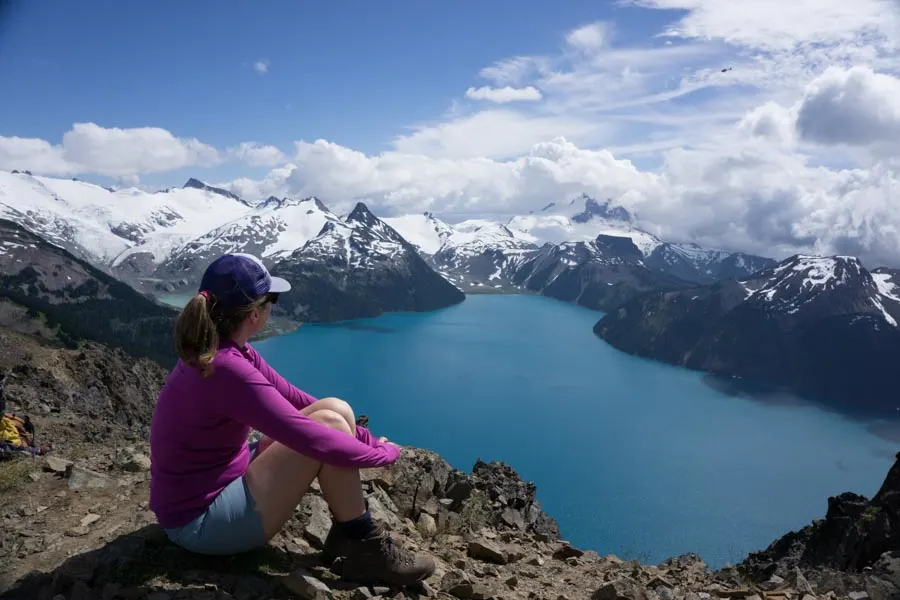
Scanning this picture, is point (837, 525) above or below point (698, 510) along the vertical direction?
above

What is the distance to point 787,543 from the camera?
84.4ft

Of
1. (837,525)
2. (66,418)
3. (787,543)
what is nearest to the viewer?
(66,418)

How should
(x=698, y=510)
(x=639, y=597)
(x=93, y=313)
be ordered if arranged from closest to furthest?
(x=639, y=597) < (x=698, y=510) < (x=93, y=313)

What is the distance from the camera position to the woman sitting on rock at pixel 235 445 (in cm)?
460

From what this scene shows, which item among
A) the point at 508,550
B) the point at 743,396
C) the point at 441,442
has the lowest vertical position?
the point at 441,442

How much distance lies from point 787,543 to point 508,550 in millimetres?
23061

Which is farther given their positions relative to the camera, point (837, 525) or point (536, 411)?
point (536, 411)

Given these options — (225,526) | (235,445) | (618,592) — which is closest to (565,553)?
(618,592)

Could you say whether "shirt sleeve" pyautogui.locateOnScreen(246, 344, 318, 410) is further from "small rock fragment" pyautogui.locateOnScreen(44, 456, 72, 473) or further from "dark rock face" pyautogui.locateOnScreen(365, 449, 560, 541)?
"small rock fragment" pyautogui.locateOnScreen(44, 456, 72, 473)

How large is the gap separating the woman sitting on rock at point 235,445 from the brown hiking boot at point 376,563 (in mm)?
14

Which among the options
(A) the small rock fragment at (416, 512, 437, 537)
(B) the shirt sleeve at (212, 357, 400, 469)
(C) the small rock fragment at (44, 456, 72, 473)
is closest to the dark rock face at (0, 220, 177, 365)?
(C) the small rock fragment at (44, 456, 72, 473)

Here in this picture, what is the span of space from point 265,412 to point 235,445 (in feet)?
2.33

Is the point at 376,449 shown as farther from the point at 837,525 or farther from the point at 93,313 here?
the point at 93,313

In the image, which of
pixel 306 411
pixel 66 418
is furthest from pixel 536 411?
pixel 306 411
